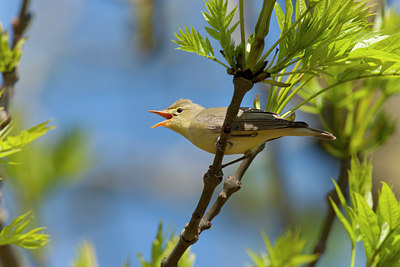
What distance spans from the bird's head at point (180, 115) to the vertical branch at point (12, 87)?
1.27ft

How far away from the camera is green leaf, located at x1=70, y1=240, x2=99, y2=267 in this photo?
979mm

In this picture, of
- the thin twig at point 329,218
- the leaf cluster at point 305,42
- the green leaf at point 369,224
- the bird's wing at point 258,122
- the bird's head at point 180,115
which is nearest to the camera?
the leaf cluster at point 305,42

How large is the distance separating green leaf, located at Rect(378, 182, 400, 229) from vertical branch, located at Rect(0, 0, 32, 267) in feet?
2.18

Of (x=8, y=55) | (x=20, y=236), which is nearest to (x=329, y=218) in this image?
(x=20, y=236)

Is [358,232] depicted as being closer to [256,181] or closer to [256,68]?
[256,68]

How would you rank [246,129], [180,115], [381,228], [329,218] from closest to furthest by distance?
[381,228]
[246,129]
[329,218]
[180,115]

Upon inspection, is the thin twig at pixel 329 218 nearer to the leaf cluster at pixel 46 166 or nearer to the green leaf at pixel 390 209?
the green leaf at pixel 390 209

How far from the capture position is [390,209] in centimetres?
72

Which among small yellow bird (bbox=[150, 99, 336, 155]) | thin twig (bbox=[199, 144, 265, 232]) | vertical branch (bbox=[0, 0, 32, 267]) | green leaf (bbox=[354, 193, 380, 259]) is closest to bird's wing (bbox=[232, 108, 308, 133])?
small yellow bird (bbox=[150, 99, 336, 155])

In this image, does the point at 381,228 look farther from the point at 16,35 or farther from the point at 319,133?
the point at 16,35

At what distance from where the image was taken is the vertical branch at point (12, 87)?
3.03 ft

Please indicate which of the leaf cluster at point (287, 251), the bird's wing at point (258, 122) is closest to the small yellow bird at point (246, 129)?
the bird's wing at point (258, 122)

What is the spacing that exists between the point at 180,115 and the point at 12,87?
526 millimetres

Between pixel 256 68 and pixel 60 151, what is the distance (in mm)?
1010
